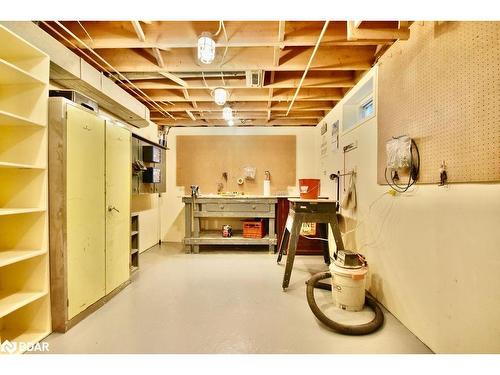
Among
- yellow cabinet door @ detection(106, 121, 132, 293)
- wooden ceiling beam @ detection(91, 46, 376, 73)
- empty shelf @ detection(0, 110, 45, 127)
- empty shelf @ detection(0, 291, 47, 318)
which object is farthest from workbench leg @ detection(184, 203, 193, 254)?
empty shelf @ detection(0, 110, 45, 127)

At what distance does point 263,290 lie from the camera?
8.56ft

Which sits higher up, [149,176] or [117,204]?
[149,176]

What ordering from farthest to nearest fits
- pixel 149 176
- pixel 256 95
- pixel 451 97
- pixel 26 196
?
pixel 149 176 < pixel 256 95 < pixel 26 196 < pixel 451 97

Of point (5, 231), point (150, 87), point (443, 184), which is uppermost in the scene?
point (150, 87)

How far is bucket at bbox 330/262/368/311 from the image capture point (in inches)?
81.7

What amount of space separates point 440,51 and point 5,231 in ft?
10.9

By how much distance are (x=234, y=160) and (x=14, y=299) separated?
3774 millimetres

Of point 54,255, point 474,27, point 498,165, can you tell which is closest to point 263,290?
point 54,255

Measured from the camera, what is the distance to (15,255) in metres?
1.58

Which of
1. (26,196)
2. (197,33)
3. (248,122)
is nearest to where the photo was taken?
(26,196)

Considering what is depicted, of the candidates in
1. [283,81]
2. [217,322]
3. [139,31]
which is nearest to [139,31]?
[139,31]

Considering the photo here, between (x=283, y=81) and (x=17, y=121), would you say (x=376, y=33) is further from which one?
(x=17, y=121)

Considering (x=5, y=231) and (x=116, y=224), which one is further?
Result: (x=116, y=224)
